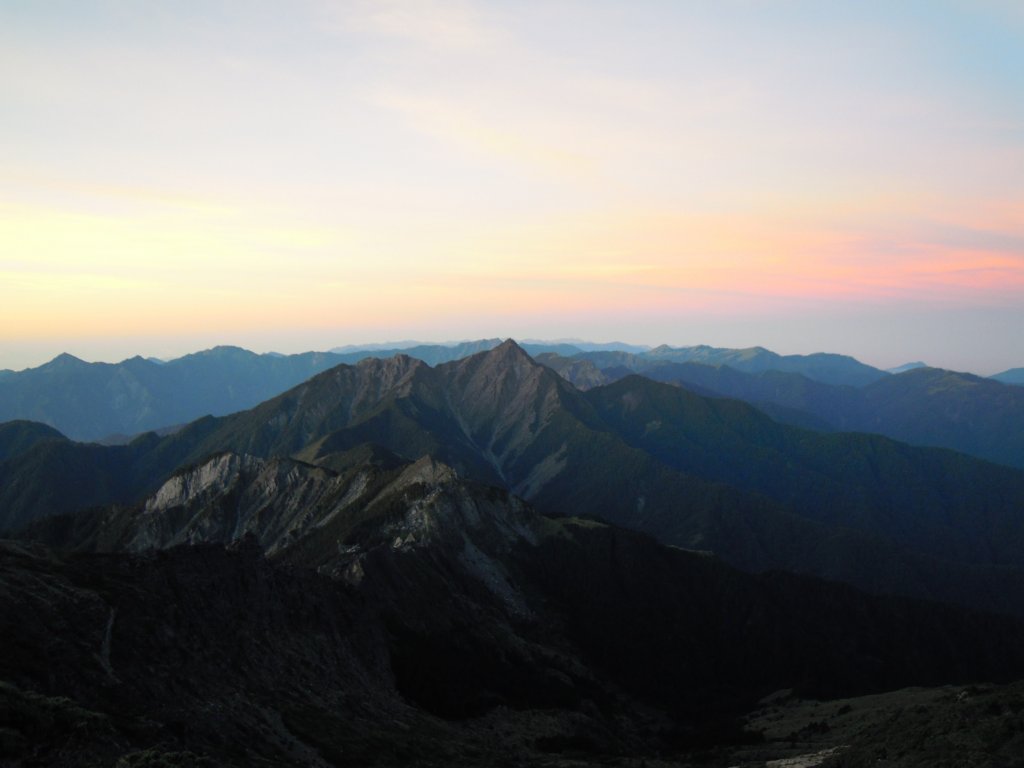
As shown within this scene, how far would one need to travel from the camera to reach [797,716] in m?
108

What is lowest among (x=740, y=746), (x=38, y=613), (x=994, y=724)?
(x=740, y=746)

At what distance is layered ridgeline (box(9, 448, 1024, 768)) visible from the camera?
57.6 meters

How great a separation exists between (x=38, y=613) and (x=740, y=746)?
73240 mm

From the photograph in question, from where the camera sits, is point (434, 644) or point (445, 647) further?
point (445, 647)

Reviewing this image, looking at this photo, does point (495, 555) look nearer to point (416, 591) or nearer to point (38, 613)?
point (416, 591)

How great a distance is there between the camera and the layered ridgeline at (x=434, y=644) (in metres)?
57.6

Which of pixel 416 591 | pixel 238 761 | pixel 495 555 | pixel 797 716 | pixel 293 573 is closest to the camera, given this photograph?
pixel 238 761

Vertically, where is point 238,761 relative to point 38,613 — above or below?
below

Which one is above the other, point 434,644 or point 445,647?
point 434,644

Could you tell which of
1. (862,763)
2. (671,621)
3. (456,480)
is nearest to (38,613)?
(862,763)

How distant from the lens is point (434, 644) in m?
116

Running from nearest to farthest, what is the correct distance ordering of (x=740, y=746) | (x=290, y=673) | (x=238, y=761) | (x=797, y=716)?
1. (x=238, y=761)
2. (x=290, y=673)
3. (x=740, y=746)
4. (x=797, y=716)

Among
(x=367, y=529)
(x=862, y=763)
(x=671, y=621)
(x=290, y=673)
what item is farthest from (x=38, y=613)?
(x=671, y=621)

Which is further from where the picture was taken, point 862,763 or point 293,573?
point 293,573
